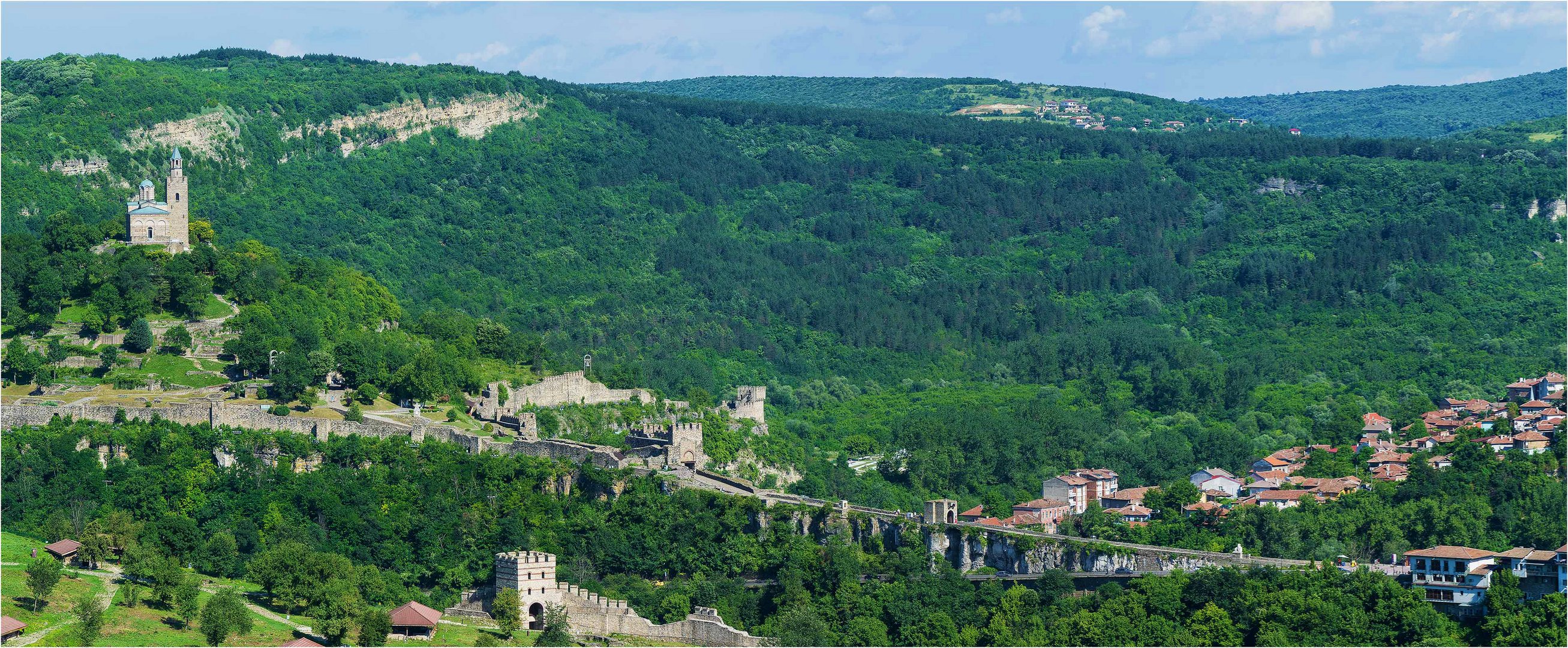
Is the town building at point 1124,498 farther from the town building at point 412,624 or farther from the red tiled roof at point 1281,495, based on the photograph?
the town building at point 412,624

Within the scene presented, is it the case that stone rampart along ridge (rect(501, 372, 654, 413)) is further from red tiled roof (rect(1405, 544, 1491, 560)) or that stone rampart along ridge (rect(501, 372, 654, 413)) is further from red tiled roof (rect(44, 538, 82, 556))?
red tiled roof (rect(1405, 544, 1491, 560))

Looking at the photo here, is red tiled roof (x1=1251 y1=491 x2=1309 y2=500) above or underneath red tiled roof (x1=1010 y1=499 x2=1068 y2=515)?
above

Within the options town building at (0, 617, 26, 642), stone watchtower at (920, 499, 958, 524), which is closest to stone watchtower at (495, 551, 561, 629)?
stone watchtower at (920, 499, 958, 524)

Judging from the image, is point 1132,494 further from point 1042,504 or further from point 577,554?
point 577,554

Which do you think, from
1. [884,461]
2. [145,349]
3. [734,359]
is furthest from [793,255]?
[145,349]

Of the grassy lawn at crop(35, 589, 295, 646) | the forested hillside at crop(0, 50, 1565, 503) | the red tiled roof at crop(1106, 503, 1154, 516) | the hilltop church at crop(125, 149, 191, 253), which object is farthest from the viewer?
the forested hillside at crop(0, 50, 1565, 503)

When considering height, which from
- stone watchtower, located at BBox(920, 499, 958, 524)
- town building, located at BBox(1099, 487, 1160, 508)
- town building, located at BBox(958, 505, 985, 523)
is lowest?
town building, located at BBox(958, 505, 985, 523)

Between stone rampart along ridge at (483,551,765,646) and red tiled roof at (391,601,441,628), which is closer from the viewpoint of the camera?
red tiled roof at (391,601,441,628)

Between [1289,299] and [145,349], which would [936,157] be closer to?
[1289,299]
